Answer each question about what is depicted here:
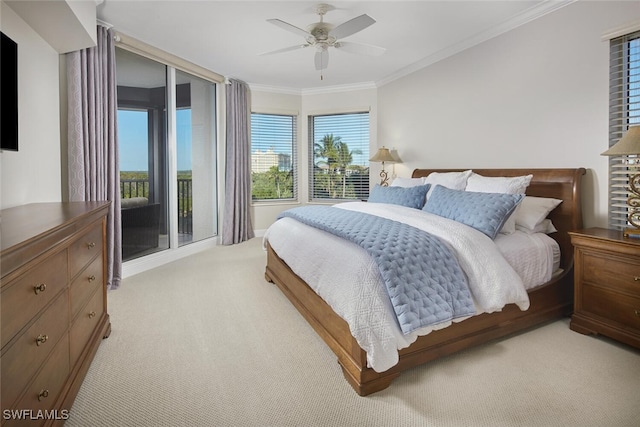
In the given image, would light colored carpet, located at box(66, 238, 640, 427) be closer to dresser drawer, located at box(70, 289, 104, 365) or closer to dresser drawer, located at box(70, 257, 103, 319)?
dresser drawer, located at box(70, 289, 104, 365)

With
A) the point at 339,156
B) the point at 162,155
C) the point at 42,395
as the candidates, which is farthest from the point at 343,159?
the point at 42,395

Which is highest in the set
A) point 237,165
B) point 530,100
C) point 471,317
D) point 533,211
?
point 530,100

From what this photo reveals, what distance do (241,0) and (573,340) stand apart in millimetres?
3530

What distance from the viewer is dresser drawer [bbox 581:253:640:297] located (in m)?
2.09

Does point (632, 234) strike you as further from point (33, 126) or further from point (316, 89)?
point (316, 89)

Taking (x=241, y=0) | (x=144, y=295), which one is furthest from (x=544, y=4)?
(x=144, y=295)

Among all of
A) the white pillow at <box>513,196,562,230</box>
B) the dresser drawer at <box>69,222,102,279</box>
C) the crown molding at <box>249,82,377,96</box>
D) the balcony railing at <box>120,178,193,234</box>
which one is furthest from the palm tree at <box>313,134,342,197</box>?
the dresser drawer at <box>69,222,102,279</box>

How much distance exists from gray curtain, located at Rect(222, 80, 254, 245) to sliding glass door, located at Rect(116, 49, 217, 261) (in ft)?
0.77

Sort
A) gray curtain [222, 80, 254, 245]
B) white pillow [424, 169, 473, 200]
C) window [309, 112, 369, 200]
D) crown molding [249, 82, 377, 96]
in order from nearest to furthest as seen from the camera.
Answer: white pillow [424, 169, 473, 200]
gray curtain [222, 80, 254, 245]
crown molding [249, 82, 377, 96]
window [309, 112, 369, 200]

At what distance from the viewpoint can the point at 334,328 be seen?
6.67ft

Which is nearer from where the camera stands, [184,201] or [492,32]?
[492,32]

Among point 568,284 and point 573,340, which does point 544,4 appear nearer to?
point 568,284

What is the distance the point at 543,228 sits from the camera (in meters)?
2.77

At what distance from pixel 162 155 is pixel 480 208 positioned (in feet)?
11.8
